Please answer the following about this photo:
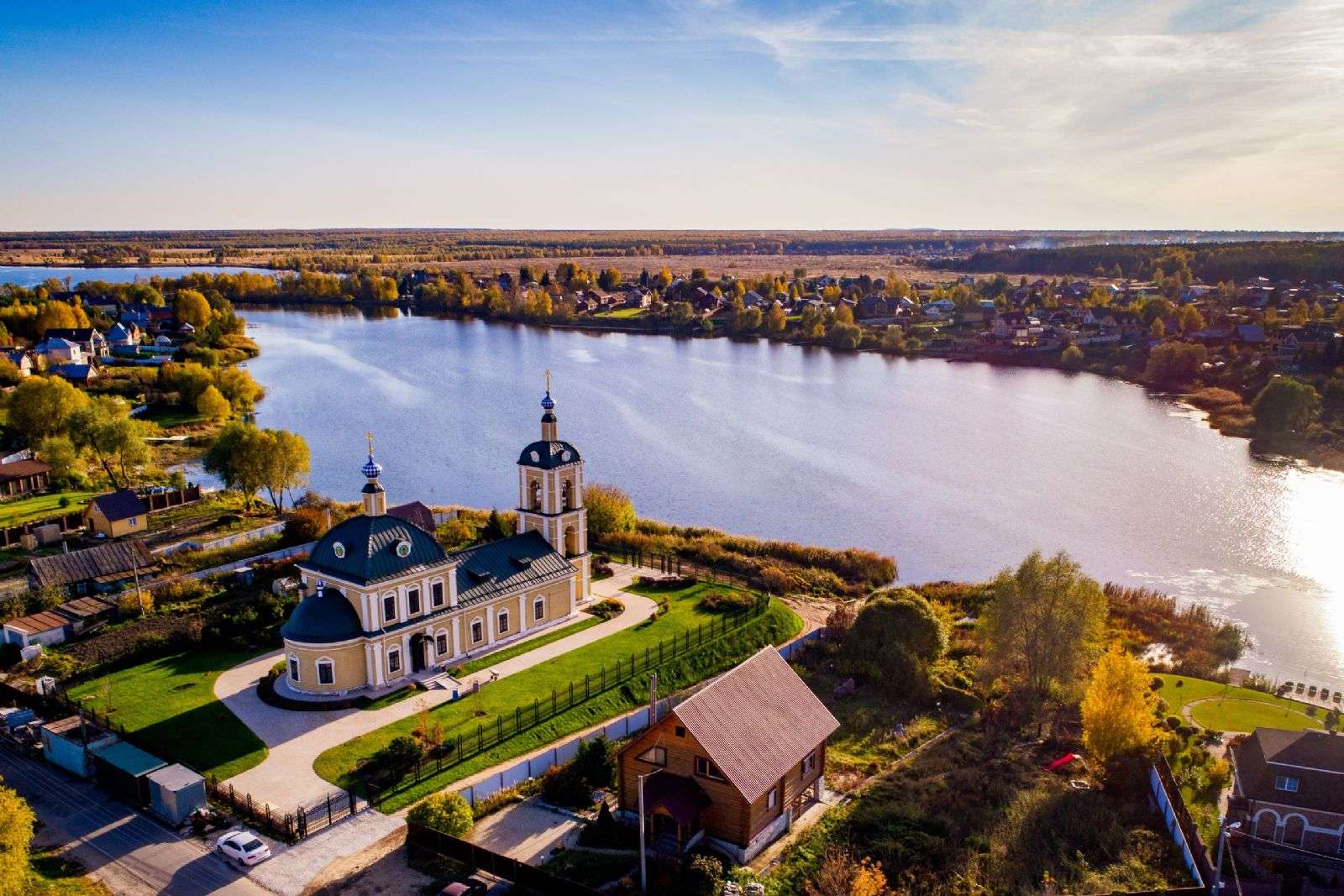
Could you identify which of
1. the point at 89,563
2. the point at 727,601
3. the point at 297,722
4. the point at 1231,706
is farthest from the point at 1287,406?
the point at 89,563

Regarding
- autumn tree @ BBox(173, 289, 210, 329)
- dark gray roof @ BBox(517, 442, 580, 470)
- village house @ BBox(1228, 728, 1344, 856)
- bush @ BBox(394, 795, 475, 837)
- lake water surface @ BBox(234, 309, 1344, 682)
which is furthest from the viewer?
autumn tree @ BBox(173, 289, 210, 329)

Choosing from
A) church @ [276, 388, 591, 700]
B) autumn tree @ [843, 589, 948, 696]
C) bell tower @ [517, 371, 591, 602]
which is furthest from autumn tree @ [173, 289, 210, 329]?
autumn tree @ [843, 589, 948, 696]

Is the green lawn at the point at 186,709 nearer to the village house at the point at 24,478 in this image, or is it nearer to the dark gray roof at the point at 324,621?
the dark gray roof at the point at 324,621

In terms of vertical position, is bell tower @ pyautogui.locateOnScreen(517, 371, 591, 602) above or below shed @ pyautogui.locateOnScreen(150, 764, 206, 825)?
above

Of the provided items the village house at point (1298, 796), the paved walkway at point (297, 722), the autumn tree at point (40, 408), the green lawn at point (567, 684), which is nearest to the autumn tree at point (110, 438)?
the autumn tree at point (40, 408)

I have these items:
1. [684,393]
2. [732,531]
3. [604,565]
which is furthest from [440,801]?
[684,393]

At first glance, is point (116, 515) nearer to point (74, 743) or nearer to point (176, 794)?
point (74, 743)

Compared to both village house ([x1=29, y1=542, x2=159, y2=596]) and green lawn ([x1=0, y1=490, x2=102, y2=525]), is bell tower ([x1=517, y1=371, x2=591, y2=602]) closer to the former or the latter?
village house ([x1=29, y1=542, x2=159, y2=596])
